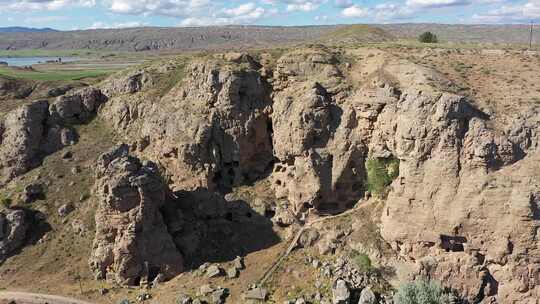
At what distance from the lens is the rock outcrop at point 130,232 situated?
53.1 meters

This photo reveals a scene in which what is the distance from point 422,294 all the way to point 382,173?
1483cm

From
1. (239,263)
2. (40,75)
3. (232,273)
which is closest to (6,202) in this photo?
(232,273)

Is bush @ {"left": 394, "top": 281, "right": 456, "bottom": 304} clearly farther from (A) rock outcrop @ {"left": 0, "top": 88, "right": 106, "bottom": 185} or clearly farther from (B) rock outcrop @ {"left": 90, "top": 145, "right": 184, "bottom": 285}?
(A) rock outcrop @ {"left": 0, "top": 88, "right": 106, "bottom": 185}

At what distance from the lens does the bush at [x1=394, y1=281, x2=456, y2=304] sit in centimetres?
4356

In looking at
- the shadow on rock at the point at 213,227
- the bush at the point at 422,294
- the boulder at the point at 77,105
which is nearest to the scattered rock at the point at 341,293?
the bush at the point at 422,294

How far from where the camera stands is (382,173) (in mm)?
54219

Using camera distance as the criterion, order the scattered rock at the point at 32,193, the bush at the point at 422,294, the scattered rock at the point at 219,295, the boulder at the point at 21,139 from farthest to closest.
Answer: the boulder at the point at 21,139 → the scattered rock at the point at 32,193 → the scattered rock at the point at 219,295 → the bush at the point at 422,294

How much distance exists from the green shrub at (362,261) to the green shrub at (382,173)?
7619mm

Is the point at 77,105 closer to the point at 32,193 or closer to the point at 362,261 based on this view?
the point at 32,193

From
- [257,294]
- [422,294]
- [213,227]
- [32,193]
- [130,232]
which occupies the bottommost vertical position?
[257,294]

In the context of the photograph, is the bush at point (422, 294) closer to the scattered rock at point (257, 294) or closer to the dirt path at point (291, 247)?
the scattered rock at point (257, 294)

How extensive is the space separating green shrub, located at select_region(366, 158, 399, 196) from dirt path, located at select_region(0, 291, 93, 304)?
3356 centimetres

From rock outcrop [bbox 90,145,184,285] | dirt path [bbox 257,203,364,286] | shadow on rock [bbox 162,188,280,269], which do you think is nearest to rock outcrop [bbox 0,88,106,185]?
rock outcrop [bbox 90,145,184,285]

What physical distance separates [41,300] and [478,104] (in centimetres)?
5009
